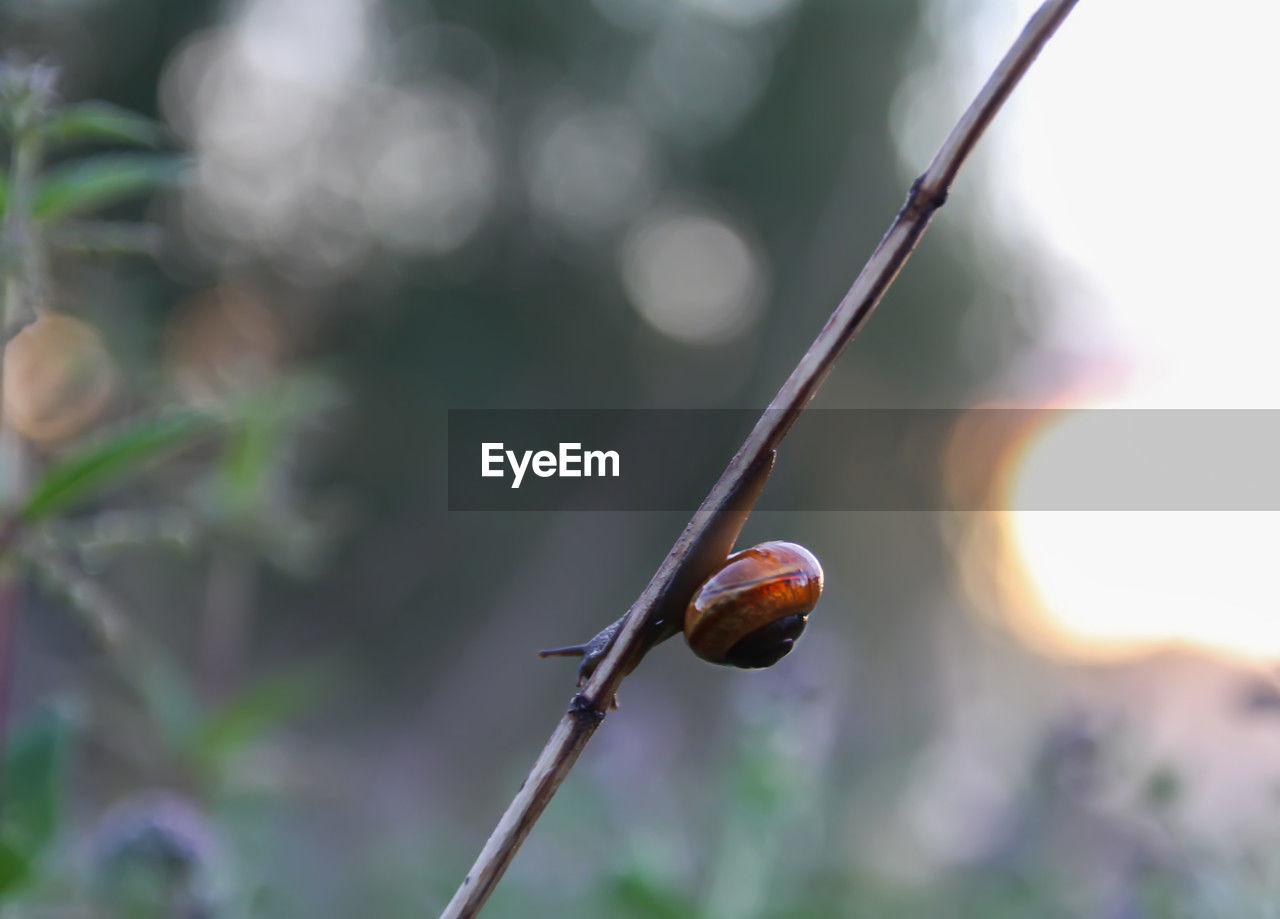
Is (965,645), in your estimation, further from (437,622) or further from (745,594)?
(745,594)

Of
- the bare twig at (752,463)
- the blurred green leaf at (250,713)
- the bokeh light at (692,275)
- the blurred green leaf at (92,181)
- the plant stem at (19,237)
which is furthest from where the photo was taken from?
the bokeh light at (692,275)

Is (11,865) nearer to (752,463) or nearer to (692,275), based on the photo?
(752,463)

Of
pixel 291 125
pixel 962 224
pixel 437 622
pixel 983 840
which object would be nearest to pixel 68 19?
pixel 291 125

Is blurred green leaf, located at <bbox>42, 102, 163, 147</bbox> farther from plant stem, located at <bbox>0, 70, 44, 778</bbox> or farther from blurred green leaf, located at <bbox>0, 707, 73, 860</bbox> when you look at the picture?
blurred green leaf, located at <bbox>0, 707, 73, 860</bbox>

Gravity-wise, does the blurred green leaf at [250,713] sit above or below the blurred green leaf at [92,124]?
below

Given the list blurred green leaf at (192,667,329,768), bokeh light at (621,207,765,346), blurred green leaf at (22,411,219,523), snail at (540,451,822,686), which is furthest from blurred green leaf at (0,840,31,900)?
bokeh light at (621,207,765,346)

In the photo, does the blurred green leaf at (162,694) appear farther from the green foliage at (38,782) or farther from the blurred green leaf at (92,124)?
the blurred green leaf at (92,124)

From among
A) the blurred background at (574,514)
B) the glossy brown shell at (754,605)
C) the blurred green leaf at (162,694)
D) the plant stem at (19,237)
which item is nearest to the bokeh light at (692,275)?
the blurred background at (574,514)

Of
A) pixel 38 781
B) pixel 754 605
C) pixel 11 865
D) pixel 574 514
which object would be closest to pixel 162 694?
pixel 38 781
